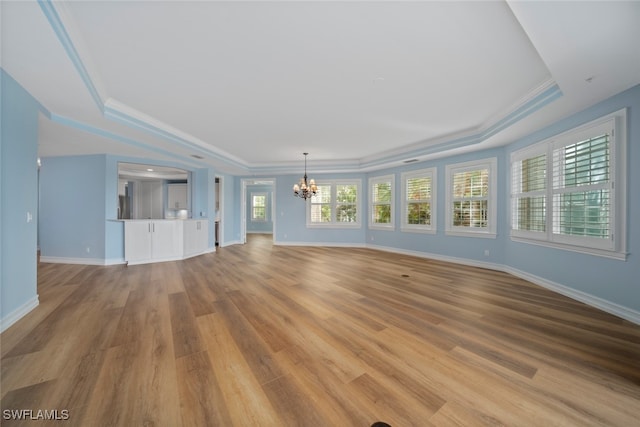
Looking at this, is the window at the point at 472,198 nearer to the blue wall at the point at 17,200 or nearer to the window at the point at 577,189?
the window at the point at 577,189

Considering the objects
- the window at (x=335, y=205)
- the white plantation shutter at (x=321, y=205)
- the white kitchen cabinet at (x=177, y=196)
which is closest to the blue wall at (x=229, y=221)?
the window at (x=335, y=205)

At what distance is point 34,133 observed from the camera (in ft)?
8.93

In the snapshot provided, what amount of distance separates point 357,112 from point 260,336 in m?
3.36

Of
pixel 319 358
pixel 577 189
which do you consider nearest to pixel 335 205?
pixel 577 189

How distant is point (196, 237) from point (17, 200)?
12.7ft

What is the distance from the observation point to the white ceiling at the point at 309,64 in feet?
5.90

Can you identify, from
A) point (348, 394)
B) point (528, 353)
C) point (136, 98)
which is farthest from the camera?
point (136, 98)

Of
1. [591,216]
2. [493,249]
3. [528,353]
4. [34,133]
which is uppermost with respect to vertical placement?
[34,133]

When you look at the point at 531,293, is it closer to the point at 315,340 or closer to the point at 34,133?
the point at 315,340

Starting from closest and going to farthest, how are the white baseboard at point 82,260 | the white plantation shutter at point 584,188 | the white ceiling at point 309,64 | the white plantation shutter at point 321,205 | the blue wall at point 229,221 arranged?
the white ceiling at point 309,64
the blue wall at point 229,221
the white plantation shutter at point 584,188
the white baseboard at point 82,260
the white plantation shutter at point 321,205

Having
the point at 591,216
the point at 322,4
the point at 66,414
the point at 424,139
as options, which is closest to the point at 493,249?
the point at 591,216

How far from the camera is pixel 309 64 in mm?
2486

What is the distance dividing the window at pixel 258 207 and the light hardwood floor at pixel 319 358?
8.55 metres

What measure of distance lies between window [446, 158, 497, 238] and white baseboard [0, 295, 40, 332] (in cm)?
697
